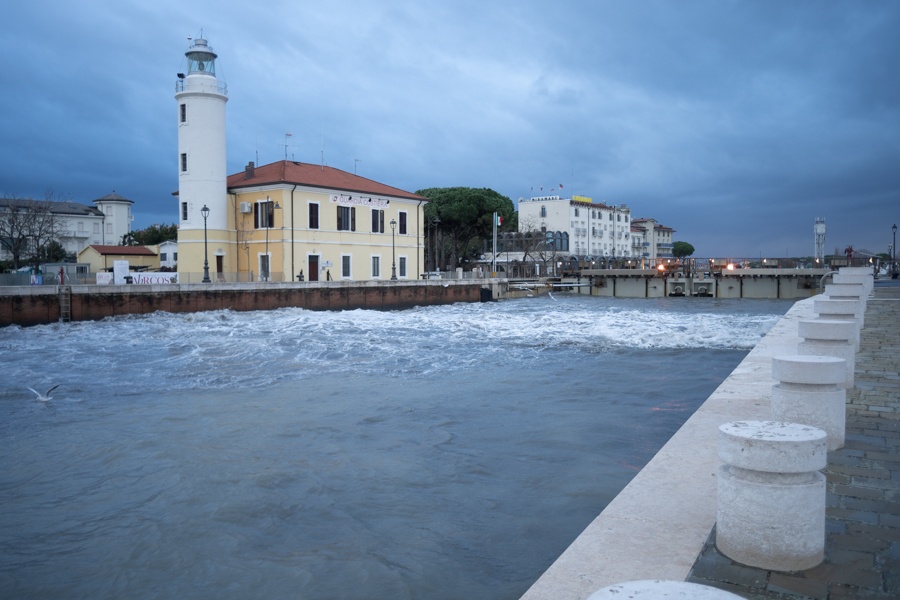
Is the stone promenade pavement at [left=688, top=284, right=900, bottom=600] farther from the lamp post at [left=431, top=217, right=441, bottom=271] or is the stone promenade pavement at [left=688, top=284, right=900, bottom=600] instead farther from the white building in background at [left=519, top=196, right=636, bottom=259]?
the white building in background at [left=519, top=196, right=636, bottom=259]

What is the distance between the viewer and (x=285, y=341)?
22047 mm

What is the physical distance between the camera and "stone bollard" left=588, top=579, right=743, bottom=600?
233cm

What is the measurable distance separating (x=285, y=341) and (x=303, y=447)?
13372mm

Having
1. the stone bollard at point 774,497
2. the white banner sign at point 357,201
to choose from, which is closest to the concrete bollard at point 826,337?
the stone bollard at point 774,497

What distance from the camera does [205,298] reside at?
3250 centimetres

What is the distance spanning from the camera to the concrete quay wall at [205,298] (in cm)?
2725

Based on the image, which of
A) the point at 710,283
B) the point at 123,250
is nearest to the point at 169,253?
the point at 123,250

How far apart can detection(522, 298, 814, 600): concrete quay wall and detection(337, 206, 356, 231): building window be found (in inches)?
1535

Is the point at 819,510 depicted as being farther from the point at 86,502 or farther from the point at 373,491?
the point at 86,502

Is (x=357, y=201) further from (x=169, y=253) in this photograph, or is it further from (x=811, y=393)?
(x=811, y=393)

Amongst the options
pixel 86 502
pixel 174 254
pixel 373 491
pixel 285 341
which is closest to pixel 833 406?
pixel 373 491

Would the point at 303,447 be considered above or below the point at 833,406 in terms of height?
below

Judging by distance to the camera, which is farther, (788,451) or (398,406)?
(398,406)

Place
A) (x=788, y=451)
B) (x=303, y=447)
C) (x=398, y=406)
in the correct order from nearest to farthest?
(x=788, y=451) < (x=303, y=447) < (x=398, y=406)
